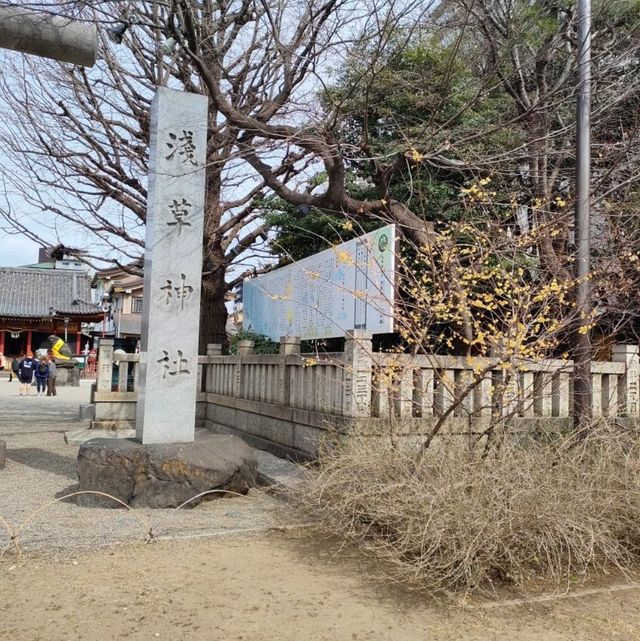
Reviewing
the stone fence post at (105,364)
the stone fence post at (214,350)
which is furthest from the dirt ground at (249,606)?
the stone fence post at (105,364)

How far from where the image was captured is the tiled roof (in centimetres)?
4053

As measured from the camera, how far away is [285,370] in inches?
345

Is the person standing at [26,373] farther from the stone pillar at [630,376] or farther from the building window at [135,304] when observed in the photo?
the building window at [135,304]

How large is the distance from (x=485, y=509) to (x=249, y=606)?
161cm

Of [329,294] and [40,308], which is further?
[40,308]

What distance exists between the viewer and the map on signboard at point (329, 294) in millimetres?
7836

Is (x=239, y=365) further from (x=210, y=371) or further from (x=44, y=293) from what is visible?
(x=44, y=293)

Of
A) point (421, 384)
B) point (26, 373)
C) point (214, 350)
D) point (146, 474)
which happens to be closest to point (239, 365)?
point (214, 350)

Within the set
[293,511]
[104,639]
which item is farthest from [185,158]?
[104,639]

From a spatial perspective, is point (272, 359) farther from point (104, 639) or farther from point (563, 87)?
point (104, 639)

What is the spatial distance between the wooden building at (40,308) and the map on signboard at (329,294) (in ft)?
99.9

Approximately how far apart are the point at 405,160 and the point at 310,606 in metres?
5.52

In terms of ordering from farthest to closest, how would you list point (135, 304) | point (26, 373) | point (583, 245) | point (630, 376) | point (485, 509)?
point (135, 304), point (26, 373), point (630, 376), point (583, 245), point (485, 509)

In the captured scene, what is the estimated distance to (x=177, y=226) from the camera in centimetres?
701
